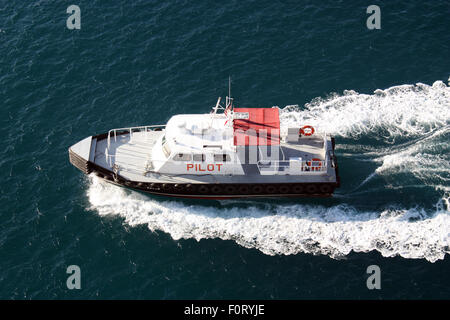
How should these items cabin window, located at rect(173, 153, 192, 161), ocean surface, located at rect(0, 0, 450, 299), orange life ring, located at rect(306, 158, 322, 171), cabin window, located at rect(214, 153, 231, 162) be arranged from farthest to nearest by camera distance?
orange life ring, located at rect(306, 158, 322, 171), cabin window, located at rect(173, 153, 192, 161), cabin window, located at rect(214, 153, 231, 162), ocean surface, located at rect(0, 0, 450, 299)

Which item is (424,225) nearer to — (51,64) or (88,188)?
(88,188)

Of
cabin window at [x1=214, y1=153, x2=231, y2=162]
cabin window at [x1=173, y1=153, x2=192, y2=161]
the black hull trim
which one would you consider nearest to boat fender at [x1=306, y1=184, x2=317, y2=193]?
the black hull trim

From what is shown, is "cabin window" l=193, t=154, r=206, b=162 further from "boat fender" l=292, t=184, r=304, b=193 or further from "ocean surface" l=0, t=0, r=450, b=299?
"boat fender" l=292, t=184, r=304, b=193

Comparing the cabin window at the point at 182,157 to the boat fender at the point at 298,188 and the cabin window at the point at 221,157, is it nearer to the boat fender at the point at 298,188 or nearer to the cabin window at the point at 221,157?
the cabin window at the point at 221,157

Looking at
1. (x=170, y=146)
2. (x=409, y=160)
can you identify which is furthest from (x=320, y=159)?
(x=170, y=146)

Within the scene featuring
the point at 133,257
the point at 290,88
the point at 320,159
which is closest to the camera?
the point at 133,257
